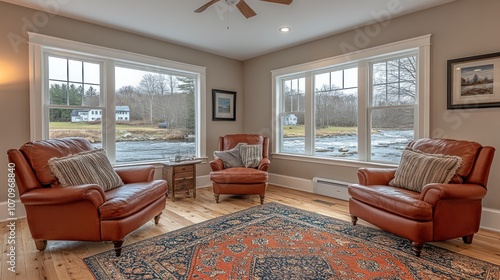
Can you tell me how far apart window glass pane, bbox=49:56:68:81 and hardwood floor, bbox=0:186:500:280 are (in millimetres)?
1906

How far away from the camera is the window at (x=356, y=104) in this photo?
136 inches

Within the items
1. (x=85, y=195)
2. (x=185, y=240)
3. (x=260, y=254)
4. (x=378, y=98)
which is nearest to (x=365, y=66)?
(x=378, y=98)

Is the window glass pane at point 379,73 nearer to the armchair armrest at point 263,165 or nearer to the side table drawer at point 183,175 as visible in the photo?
the armchair armrest at point 263,165

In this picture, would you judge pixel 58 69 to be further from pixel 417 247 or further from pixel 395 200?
pixel 417 247

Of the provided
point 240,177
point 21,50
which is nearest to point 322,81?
point 240,177

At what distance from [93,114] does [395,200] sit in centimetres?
407

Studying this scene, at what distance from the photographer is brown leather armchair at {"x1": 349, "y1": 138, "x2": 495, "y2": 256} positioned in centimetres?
220

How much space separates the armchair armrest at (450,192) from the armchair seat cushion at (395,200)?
7 centimetres

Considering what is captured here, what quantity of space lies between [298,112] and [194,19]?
2.44 m

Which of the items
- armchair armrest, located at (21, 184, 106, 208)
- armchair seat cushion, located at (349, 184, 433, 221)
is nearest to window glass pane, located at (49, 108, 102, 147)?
armchair armrest, located at (21, 184, 106, 208)

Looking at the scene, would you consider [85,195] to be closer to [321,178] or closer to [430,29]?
[321,178]

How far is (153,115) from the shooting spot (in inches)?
176

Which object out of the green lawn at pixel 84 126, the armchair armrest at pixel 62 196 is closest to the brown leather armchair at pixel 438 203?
the armchair armrest at pixel 62 196

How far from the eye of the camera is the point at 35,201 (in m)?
2.19
